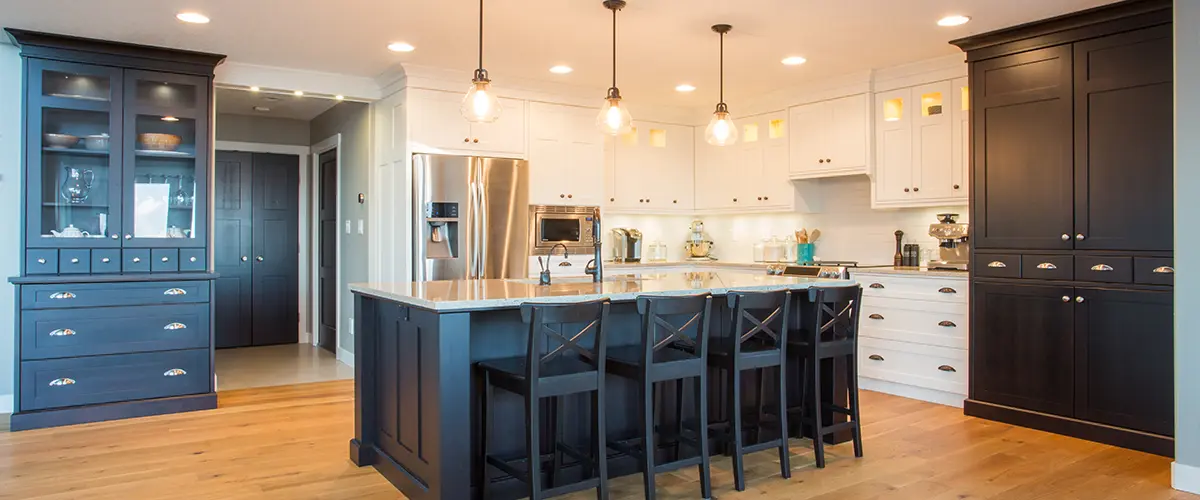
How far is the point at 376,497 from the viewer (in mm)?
3213

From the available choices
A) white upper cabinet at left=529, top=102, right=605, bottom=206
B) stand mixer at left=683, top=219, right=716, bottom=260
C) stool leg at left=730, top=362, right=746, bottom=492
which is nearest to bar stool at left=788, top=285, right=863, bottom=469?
stool leg at left=730, top=362, right=746, bottom=492

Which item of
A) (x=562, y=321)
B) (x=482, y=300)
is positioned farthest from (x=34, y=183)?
(x=562, y=321)

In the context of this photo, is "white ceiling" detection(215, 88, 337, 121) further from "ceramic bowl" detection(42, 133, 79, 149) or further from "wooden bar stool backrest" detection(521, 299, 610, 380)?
"wooden bar stool backrest" detection(521, 299, 610, 380)

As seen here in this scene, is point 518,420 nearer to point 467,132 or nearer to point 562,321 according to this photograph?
point 562,321

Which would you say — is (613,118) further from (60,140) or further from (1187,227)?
(60,140)

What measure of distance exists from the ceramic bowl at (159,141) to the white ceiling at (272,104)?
1099 mm

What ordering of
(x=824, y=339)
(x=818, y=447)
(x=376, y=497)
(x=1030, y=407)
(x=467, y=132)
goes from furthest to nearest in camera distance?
(x=467, y=132)
(x=1030, y=407)
(x=824, y=339)
(x=818, y=447)
(x=376, y=497)

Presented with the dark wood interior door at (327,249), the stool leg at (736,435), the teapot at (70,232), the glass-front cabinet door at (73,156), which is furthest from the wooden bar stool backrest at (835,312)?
the dark wood interior door at (327,249)

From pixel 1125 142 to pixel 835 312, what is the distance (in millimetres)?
1762

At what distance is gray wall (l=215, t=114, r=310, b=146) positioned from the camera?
7363 millimetres

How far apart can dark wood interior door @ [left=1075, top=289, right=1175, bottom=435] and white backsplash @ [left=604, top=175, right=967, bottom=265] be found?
1.39m

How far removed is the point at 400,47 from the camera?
4.88 meters

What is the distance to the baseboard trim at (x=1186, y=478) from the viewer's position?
329 cm

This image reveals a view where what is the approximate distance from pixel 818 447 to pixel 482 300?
181 centimetres
